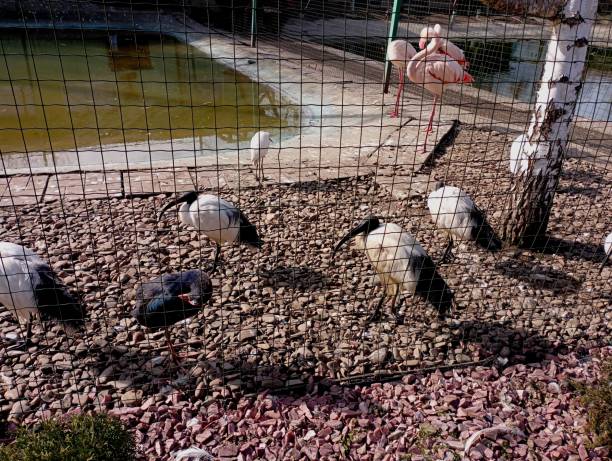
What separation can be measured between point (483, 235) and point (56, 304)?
3401 mm

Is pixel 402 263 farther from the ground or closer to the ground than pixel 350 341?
farther from the ground

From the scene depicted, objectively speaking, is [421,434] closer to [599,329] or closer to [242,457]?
[242,457]

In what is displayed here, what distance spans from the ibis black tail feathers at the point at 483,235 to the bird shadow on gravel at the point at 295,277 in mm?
1368

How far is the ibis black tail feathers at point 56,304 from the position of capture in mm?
3490

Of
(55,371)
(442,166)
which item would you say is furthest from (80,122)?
(55,371)

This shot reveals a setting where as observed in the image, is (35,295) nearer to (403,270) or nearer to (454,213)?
(403,270)

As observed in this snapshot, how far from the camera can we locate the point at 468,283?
455cm

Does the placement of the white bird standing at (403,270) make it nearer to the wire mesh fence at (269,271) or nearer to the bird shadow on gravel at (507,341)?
the wire mesh fence at (269,271)

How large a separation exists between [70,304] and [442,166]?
506cm

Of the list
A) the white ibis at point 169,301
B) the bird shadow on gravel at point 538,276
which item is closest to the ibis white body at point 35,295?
the white ibis at point 169,301

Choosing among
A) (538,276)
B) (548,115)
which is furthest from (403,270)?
(548,115)

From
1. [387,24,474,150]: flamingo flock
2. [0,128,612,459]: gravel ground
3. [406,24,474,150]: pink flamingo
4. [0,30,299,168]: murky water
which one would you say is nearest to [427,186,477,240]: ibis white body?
[0,128,612,459]: gravel ground

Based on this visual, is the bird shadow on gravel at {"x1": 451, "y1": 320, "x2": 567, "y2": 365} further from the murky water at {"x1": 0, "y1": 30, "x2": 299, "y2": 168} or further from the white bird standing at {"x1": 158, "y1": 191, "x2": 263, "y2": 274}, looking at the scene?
the murky water at {"x1": 0, "y1": 30, "x2": 299, "y2": 168}

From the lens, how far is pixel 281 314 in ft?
13.3
